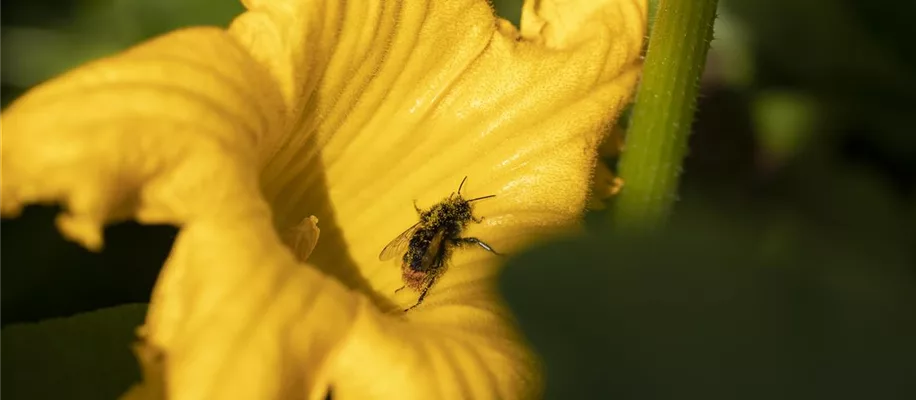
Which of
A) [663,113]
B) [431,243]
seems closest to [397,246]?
[431,243]

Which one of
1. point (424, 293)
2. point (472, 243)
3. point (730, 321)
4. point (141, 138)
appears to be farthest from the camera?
point (472, 243)

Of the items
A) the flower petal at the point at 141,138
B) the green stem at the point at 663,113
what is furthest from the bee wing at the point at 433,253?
the flower petal at the point at 141,138

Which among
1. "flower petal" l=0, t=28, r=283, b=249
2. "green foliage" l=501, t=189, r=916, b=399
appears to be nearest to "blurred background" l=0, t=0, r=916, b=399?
"green foliage" l=501, t=189, r=916, b=399

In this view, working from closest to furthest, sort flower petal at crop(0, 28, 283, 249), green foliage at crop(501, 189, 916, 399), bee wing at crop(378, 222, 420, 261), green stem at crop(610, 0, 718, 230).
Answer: green foliage at crop(501, 189, 916, 399) < flower petal at crop(0, 28, 283, 249) < green stem at crop(610, 0, 718, 230) < bee wing at crop(378, 222, 420, 261)

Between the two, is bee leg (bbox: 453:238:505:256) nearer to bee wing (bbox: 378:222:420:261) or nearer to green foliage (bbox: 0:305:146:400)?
bee wing (bbox: 378:222:420:261)

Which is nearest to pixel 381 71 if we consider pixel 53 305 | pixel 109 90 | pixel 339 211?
pixel 339 211

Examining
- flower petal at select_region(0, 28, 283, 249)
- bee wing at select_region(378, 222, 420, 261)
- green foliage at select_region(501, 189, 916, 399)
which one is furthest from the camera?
bee wing at select_region(378, 222, 420, 261)

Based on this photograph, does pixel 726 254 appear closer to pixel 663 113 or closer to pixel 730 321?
pixel 730 321

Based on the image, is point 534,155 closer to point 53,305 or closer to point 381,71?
point 381,71
